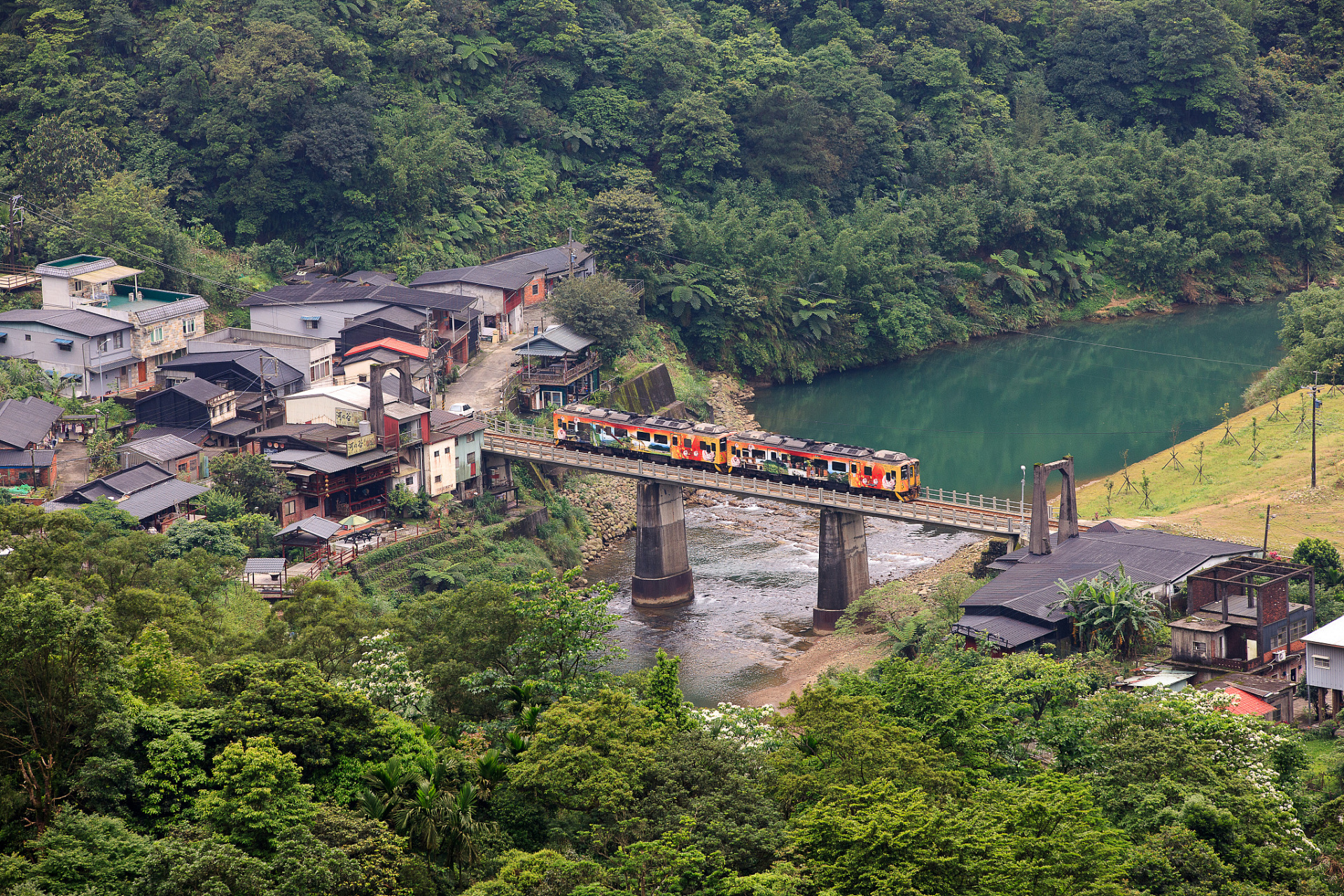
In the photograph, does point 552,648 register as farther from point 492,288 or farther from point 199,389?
point 492,288

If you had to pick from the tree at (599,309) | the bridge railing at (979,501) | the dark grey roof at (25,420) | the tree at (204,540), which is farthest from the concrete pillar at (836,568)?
the dark grey roof at (25,420)

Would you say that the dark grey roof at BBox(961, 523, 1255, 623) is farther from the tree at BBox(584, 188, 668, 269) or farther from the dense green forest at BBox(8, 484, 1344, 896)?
the tree at BBox(584, 188, 668, 269)

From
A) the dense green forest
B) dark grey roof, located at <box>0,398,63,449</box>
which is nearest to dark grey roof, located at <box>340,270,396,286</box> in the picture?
dark grey roof, located at <box>0,398,63,449</box>

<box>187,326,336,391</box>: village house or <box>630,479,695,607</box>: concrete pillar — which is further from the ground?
<box>187,326,336,391</box>: village house

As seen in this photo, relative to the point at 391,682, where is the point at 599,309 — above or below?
above

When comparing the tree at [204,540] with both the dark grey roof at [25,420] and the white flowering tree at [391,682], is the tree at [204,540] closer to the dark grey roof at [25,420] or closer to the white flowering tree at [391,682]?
the dark grey roof at [25,420]

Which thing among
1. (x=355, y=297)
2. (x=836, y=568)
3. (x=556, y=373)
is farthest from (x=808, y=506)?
(x=355, y=297)
